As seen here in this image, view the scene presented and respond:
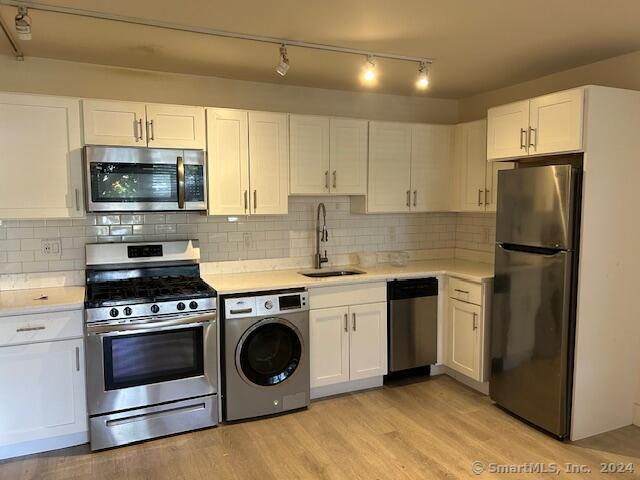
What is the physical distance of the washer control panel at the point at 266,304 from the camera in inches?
128

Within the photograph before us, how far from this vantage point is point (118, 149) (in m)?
3.18

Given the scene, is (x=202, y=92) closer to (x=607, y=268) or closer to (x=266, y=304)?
(x=266, y=304)

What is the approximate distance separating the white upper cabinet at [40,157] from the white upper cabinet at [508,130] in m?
2.86

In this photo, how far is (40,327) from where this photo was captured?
2816 mm

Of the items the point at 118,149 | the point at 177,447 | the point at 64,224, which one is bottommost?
the point at 177,447

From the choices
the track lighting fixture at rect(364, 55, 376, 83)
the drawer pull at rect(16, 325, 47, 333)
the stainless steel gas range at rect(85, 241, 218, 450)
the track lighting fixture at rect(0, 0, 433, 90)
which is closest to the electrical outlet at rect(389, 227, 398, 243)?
the track lighting fixture at rect(0, 0, 433, 90)

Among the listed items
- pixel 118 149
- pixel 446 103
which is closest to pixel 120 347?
pixel 118 149

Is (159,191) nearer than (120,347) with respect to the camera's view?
No

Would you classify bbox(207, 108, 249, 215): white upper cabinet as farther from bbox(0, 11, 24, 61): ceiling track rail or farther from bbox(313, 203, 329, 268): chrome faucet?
bbox(0, 11, 24, 61): ceiling track rail

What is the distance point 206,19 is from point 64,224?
5.88ft

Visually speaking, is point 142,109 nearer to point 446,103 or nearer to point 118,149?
point 118,149

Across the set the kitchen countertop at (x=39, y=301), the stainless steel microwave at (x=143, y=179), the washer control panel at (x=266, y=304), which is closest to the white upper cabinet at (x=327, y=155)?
the stainless steel microwave at (x=143, y=179)

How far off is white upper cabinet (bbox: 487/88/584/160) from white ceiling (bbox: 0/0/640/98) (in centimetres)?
36

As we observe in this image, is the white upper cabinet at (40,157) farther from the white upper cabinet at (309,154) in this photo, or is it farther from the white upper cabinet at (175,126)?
the white upper cabinet at (309,154)
